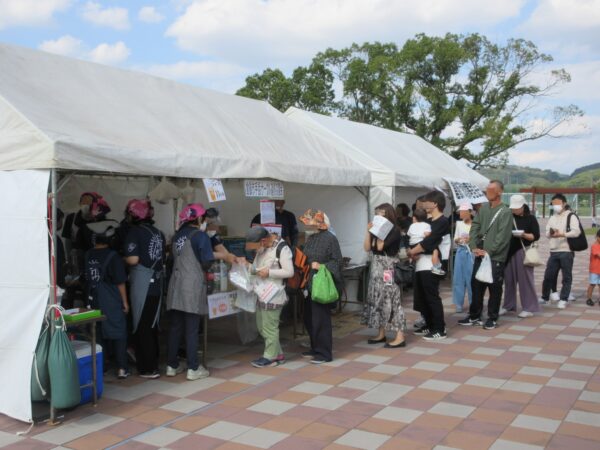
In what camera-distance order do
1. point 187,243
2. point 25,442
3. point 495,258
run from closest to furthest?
point 25,442, point 187,243, point 495,258

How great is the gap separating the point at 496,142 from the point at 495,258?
65.0 ft

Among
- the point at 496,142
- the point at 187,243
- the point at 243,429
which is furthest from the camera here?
the point at 496,142

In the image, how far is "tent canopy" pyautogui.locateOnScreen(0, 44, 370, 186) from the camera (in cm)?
414

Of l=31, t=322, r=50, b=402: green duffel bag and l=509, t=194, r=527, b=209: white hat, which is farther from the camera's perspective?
l=509, t=194, r=527, b=209: white hat

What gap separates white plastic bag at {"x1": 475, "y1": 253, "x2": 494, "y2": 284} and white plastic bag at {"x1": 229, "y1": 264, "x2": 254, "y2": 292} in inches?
118

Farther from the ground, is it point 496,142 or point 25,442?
point 496,142

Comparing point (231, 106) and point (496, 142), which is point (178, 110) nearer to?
point (231, 106)

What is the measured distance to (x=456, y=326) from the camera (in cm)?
751

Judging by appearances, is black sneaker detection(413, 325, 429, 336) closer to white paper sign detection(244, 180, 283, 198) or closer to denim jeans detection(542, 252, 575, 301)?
white paper sign detection(244, 180, 283, 198)

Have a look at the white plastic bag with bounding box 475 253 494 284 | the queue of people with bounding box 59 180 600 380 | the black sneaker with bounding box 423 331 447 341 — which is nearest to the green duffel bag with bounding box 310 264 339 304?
the queue of people with bounding box 59 180 600 380

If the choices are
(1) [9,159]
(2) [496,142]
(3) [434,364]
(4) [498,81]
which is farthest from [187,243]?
(4) [498,81]

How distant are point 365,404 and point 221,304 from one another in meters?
1.72

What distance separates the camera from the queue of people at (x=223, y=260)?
198 inches

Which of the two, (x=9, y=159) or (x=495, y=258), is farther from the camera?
(x=495, y=258)
